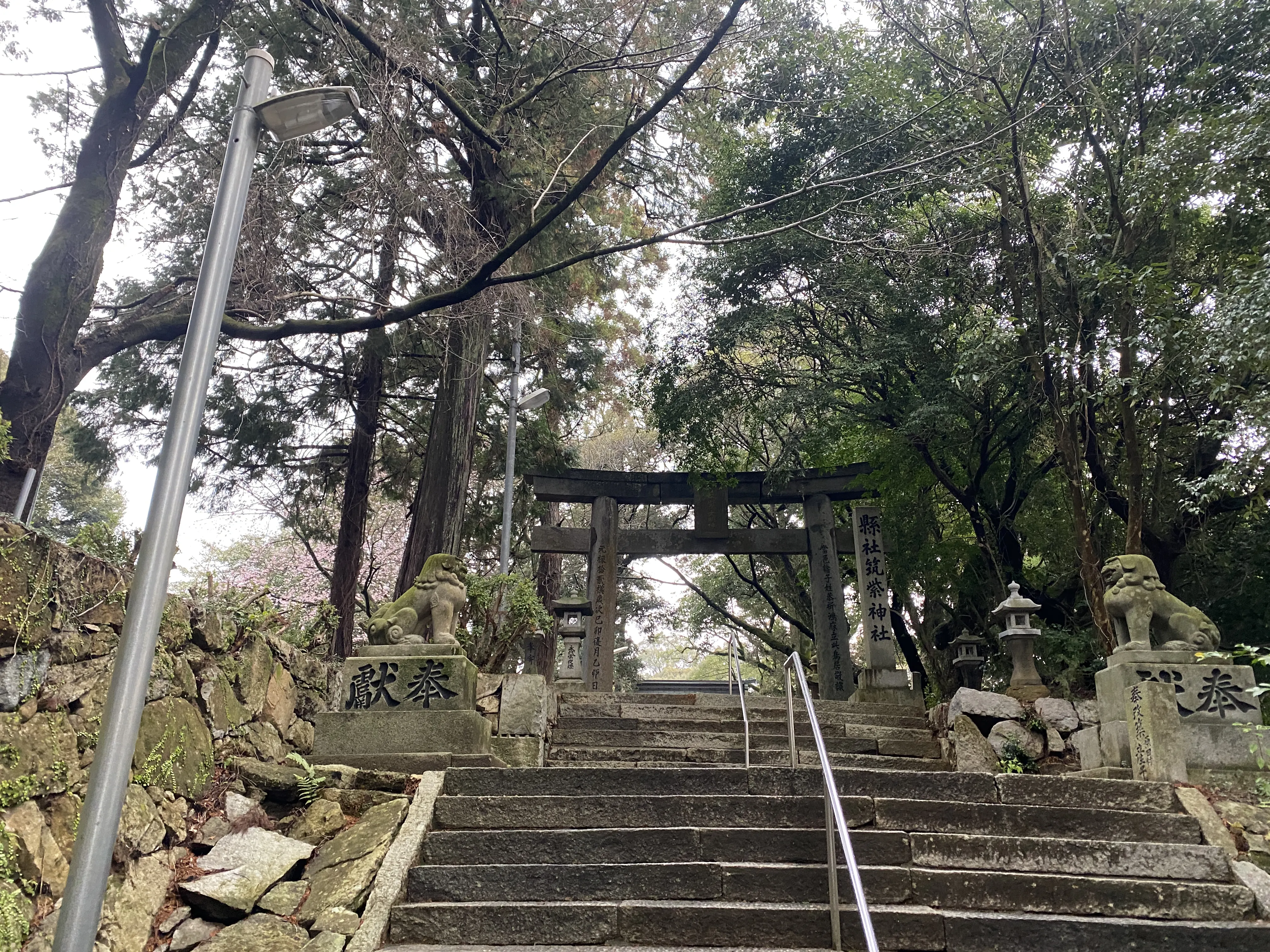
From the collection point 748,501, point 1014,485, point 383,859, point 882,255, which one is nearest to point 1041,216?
point 1014,485

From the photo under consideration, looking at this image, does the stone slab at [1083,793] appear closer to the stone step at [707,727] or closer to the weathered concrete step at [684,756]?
the weathered concrete step at [684,756]

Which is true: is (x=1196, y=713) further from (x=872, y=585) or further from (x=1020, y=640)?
(x=872, y=585)

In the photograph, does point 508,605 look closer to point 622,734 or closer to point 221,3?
point 622,734

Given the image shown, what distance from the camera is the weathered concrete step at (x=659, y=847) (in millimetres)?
4371

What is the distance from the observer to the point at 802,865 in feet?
13.9

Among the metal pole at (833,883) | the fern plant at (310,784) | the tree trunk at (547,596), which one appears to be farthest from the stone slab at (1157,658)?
the tree trunk at (547,596)

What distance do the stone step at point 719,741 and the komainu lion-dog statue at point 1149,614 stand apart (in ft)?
7.49

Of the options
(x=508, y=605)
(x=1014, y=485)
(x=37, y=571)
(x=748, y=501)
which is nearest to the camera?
(x=37, y=571)

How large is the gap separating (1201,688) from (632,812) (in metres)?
4.13

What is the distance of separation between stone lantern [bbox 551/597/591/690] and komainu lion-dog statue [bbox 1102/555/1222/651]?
7130 mm

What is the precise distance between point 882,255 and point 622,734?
477cm

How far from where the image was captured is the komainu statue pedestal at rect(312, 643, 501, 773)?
5.68 m

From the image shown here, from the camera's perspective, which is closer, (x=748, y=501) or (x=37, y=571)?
(x=37, y=571)

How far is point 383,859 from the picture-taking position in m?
4.30
